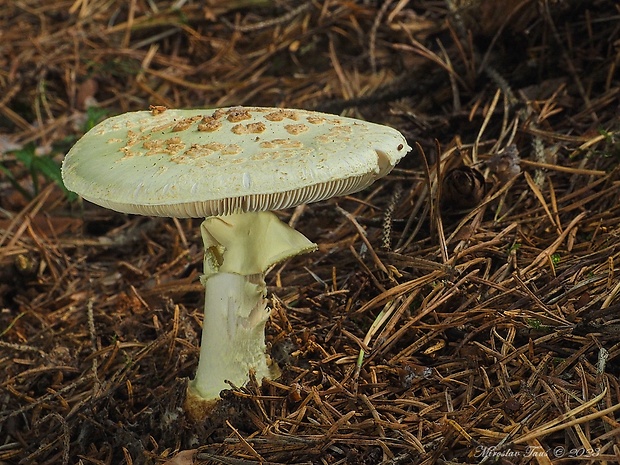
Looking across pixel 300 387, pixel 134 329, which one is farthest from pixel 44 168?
pixel 300 387

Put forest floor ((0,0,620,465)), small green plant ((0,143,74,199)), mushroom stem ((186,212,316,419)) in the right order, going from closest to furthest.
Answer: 1. forest floor ((0,0,620,465))
2. mushroom stem ((186,212,316,419))
3. small green plant ((0,143,74,199))

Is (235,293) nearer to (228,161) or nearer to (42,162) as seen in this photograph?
(228,161)

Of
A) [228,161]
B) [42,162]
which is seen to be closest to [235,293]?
[228,161]

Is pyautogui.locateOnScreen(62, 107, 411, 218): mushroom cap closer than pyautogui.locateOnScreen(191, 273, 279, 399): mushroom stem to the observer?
Yes

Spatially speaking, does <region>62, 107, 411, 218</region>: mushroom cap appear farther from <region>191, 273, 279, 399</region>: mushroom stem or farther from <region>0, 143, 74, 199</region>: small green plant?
<region>0, 143, 74, 199</region>: small green plant

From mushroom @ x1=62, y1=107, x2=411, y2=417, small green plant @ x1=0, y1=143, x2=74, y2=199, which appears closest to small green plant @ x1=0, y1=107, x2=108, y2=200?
small green plant @ x1=0, y1=143, x2=74, y2=199

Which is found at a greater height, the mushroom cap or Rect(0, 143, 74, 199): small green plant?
the mushroom cap

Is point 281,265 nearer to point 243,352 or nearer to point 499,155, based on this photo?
point 243,352

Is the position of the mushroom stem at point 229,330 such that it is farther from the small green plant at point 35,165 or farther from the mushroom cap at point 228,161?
the small green plant at point 35,165
